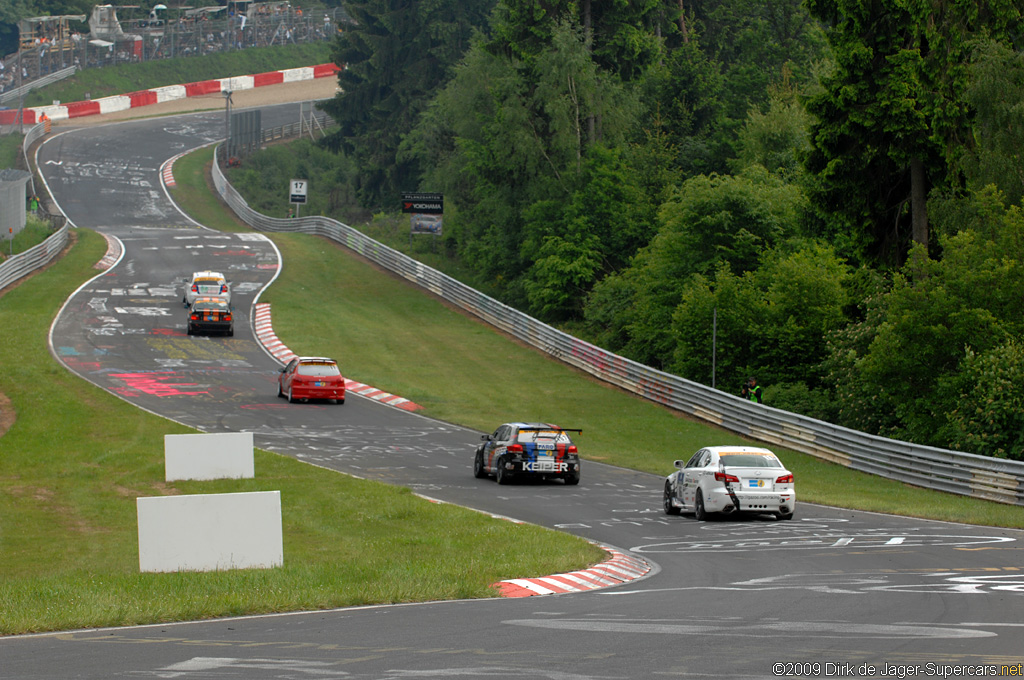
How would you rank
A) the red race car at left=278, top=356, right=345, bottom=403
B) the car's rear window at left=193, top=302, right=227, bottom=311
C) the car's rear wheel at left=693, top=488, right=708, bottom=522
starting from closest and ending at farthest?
the car's rear wheel at left=693, top=488, right=708, bottom=522 → the red race car at left=278, top=356, right=345, bottom=403 → the car's rear window at left=193, top=302, right=227, bottom=311

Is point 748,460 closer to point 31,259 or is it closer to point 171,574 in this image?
point 171,574

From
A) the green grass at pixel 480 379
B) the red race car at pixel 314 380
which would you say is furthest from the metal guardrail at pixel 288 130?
the red race car at pixel 314 380

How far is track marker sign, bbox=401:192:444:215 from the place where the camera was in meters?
67.8

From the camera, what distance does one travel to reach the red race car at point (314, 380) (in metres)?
37.2

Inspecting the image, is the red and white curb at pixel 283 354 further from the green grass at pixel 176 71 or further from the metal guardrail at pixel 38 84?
the metal guardrail at pixel 38 84

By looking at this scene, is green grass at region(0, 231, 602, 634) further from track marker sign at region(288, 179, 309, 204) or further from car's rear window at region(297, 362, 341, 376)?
track marker sign at region(288, 179, 309, 204)

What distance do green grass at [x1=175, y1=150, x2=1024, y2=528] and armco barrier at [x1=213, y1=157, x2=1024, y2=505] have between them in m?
0.41

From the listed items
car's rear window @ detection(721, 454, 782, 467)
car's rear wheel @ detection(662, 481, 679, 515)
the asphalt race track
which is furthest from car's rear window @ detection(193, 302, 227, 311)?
car's rear window @ detection(721, 454, 782, 467)

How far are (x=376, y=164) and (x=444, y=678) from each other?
284 feet

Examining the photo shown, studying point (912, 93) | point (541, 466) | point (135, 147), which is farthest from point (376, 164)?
point (541, 466)

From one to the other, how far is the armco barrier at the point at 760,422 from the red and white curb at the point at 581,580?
40.5 ft

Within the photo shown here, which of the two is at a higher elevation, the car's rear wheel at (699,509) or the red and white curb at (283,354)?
the red and white curb at (283,354)

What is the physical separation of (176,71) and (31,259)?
→ 72.1 m

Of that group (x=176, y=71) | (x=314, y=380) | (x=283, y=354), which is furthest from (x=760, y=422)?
(x=176, y=71)
